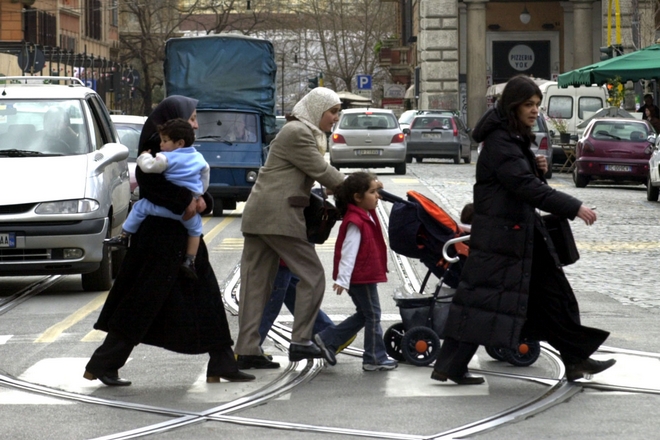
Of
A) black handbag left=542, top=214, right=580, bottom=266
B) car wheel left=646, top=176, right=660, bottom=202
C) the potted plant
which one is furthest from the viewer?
the potted plant

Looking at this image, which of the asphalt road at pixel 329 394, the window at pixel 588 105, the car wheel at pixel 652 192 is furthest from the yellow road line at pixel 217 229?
the window at pixel 588 105

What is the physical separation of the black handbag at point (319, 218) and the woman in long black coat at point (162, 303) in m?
0.66

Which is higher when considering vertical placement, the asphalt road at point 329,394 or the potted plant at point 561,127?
the potted plant at point 561,127

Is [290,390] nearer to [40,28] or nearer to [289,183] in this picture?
[289,183]

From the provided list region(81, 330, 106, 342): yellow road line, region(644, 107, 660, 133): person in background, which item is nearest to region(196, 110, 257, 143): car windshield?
region(644, 107, 660, 133): person in background

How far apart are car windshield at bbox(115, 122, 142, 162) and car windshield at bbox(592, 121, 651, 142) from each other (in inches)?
504

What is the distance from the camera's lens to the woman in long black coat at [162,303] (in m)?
7.71

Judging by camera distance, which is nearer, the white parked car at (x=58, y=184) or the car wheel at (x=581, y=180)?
the white parked car at (x=58, y=184)

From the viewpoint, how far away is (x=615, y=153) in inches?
1171

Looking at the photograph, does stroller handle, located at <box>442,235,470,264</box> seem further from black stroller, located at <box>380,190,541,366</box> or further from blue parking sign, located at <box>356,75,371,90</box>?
blue parking sign, located at <box>356,75,371,90</box>

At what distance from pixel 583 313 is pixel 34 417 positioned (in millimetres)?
5291

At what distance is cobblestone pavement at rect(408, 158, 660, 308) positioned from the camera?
13039 millimetres

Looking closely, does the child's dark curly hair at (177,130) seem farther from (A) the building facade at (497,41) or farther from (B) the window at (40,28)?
(B) the window at (40,28)

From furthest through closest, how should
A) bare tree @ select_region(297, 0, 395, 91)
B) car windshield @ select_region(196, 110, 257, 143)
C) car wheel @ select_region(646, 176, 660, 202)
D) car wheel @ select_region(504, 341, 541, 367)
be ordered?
bare tree @ select_region(297, 0, 395, 91), car wheel @ select_region(646, 176, 660, 202), car windshield @ select_region(196, 110, 257, 143), car wheel @ select_region(504, 341, 541, 367)
